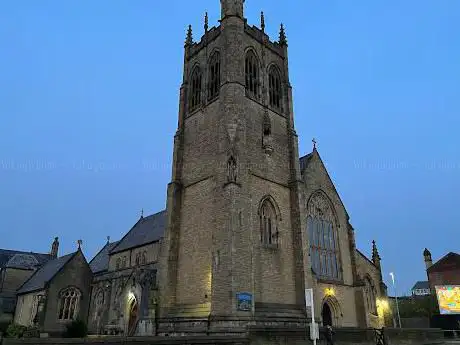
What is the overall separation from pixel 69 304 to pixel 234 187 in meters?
28.1

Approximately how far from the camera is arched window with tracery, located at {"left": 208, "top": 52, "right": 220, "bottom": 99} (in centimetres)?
3212

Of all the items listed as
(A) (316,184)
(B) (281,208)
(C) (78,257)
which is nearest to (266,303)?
(B) (281,208)

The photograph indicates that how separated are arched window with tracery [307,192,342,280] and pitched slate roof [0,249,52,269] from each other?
52.2 metres

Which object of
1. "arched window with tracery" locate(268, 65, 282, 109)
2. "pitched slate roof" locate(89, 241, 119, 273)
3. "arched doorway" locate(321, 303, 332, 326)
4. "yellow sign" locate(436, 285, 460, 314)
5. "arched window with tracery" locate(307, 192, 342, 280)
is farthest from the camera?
"pitched slate roof" locate(89, 241, 119, 273)

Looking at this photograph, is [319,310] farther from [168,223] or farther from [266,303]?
[168,223]

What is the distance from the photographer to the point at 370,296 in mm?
34750

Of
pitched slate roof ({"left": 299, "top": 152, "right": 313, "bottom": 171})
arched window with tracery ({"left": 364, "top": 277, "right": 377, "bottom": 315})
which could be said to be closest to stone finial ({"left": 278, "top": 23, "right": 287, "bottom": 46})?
pitched slate roof ({"left": 299, "top": 152, "right": 313, "bottom": 171})

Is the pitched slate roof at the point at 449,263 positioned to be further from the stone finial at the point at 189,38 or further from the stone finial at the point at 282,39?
the stone finial at the point at 189,38

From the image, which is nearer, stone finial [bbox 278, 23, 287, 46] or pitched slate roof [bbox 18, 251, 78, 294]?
stone finial [bbox 278, 23, 287, 46]

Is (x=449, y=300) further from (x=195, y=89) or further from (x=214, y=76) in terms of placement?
(x=195, y=89)

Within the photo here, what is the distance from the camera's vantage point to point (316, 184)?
34.5 metres

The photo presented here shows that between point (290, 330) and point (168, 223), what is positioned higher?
point (168, 223)

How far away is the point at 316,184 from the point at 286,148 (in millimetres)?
4821

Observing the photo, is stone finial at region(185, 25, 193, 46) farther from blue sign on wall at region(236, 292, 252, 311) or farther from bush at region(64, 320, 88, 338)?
bush at region(64, 320, 88, 338)
